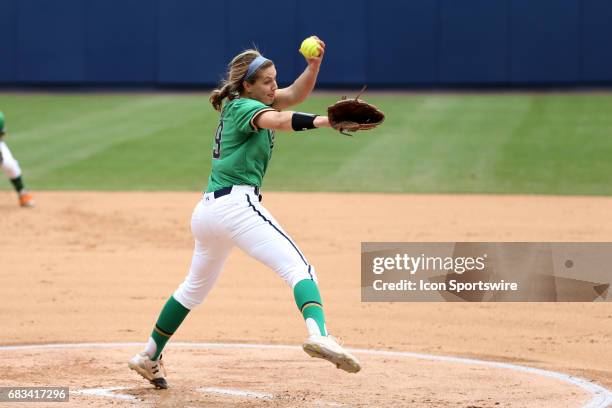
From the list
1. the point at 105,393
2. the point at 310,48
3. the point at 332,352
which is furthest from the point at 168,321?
the point at 310,48

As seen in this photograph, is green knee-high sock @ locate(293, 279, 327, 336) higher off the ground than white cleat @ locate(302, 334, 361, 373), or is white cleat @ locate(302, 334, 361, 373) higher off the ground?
green knee-high sock @ locate(293, 279, 327, 336)

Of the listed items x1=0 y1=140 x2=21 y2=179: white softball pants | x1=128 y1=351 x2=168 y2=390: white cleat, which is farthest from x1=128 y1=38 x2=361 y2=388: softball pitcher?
x1=0 y1=140 x2=21 y2=179: white softball pants

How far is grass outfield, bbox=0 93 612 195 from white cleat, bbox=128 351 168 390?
30.1ft

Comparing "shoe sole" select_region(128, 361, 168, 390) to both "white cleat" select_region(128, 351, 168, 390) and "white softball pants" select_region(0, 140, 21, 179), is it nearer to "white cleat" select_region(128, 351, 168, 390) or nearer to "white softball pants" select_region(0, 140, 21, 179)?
"white cleat" select_region(128, 351, 168, 390)

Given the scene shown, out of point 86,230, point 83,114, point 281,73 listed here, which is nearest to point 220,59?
point 281,73

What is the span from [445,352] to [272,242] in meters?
2.19

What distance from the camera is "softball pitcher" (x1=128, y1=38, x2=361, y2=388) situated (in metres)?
5.40

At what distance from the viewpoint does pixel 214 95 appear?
5766 mm

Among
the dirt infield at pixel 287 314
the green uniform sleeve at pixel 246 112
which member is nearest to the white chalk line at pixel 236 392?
the dirt infield at pixel 287 314

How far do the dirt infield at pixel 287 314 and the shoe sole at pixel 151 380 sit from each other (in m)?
0.08

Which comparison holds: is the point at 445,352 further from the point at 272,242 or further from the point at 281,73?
the point at 281,73

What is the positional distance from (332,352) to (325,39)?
20.7 m

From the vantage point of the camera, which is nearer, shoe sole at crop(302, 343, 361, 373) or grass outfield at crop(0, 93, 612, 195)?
shoe sole at crop(302, 343, 361, 373)

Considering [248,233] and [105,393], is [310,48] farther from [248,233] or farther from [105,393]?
[105,393]
